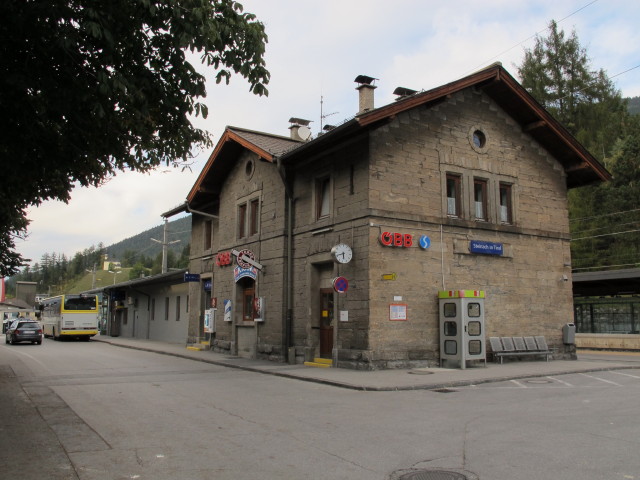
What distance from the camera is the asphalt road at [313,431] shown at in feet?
20.1

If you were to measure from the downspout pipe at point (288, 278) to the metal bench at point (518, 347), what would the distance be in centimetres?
655

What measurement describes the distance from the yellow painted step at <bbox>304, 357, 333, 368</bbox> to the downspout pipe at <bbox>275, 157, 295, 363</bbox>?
998 millimetres

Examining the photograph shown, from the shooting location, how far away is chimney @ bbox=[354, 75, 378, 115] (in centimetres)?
2000

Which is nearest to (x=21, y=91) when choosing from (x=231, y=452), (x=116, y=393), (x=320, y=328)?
(x=231, y=452)

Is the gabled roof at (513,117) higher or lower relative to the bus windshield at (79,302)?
higher

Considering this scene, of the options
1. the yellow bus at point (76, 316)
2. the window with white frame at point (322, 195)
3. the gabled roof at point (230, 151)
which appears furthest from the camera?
the yellow bus at point (76, 316)

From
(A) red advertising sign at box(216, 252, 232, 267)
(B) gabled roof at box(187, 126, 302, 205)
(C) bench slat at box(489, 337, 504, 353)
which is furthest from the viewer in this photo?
(A) red advertising sign at box(216, 252, 232, 267)

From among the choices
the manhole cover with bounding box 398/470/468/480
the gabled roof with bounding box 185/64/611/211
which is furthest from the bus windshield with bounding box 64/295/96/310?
the manhole cover with bounding box 398/470/468/480

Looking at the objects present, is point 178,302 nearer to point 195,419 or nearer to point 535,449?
point 195,419

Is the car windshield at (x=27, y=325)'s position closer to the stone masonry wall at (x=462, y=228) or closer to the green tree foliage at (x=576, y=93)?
the stone masonry wall at (x=462, y=228)

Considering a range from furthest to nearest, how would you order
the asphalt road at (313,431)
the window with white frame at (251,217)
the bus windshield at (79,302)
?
the bus windshield at (79,302)
the window with white frame at (251,217)
the asphalt road at (313,431)

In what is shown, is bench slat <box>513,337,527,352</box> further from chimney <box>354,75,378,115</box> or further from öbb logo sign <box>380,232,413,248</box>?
chimney <box>354,75,378,115</box>

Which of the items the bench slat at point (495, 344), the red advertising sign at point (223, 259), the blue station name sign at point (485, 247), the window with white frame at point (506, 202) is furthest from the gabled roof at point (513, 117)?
the bench slat at point (495, 344)

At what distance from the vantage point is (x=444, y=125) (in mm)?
18328
